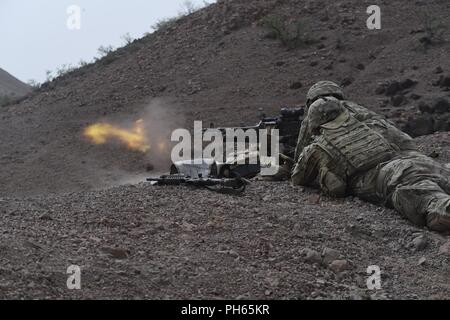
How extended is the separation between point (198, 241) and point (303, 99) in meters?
14.0

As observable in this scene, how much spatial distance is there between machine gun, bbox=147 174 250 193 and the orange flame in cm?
939

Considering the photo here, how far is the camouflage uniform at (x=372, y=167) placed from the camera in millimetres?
7082

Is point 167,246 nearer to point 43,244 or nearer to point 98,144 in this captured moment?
point 43,244

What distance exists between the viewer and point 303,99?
63.5 feet

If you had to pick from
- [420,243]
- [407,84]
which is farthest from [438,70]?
[420,243]

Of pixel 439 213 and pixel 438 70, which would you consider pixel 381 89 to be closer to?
pixel 438 70

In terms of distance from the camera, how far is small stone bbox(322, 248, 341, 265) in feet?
18.1

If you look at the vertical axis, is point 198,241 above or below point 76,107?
below

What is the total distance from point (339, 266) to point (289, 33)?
61.8 feet

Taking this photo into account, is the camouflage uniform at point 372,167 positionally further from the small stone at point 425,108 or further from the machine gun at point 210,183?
the small stone at point 425,108

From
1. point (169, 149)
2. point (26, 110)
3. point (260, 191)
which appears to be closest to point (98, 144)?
point (169, 149)

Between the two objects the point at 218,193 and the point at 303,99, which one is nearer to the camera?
the point at 218,193

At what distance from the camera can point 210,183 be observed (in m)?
8.30
